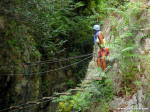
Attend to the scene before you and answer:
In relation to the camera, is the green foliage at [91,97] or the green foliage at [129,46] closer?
the green foliage at [129,46]

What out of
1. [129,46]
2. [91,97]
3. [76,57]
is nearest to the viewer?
[129,46]

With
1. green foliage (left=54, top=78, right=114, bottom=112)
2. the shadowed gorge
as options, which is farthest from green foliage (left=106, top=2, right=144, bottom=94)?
green foliage (left=54, top=78, right=114, bottom=112)

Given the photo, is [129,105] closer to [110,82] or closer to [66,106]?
[110,82]

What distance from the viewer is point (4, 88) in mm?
6547

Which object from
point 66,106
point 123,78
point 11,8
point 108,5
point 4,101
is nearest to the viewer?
point 123,78

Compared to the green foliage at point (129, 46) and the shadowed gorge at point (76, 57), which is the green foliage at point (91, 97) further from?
the green foliage at point (129, 46)

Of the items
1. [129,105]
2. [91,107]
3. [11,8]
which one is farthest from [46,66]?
[129,105]

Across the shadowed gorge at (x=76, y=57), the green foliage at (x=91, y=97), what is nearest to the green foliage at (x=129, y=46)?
the shadowed gorge at (x=76, y=57)

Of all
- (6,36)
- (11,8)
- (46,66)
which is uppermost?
(11,8)

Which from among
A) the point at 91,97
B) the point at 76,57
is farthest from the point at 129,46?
the point at 76,57

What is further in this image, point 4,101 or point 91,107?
point 4,101

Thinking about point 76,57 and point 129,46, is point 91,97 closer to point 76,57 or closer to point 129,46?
point 129,46

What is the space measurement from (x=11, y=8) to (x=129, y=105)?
4400 millimetres

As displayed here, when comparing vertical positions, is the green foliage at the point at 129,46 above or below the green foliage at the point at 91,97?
above
